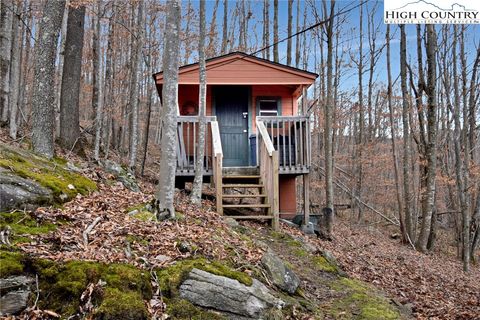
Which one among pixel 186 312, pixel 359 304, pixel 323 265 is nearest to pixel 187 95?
pixel 323 265

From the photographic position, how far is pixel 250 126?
12.3 meters

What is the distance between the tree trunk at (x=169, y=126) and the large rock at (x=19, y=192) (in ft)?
4.68

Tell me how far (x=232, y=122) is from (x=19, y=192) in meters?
8.78

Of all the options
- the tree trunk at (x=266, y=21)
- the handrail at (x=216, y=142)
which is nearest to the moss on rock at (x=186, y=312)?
the handrail at (x=216, y=142)

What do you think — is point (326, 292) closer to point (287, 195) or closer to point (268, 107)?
point (287, 195)

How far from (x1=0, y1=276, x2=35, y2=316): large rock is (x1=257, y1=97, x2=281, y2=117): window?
10.2 meters

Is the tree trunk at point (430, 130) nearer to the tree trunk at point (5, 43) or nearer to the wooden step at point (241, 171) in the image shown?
the wooden step at point (241, 171)

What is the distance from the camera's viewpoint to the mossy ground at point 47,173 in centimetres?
450

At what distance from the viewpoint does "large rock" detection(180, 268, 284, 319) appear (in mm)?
3252

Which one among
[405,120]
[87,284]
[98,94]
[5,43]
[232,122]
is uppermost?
[5,43]

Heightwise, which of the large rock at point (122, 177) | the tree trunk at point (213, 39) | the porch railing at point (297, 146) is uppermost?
the tree trunk at point (213, 39)

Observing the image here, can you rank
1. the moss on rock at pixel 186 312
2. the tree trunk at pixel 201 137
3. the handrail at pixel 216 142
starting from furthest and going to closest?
the handrail at pixel 216 142 → the tree trunk at pixel 201 137 → the moss on rock at pixel 186 312

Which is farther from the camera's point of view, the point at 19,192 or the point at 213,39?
the point at 213,39

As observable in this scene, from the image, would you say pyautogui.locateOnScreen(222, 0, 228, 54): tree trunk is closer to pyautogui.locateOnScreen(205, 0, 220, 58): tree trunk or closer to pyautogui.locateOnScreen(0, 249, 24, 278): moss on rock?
pyautogui.locateOnScreen(205, 0, 220, 58): tree trunk
